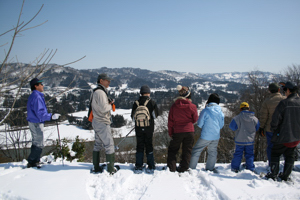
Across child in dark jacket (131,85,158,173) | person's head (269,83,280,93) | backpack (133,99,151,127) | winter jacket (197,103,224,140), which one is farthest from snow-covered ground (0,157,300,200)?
person's head (269,83,280,93)

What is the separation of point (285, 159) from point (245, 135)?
777 millimetres

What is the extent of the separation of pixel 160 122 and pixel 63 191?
90.5ft

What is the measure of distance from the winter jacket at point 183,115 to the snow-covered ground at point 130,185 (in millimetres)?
910

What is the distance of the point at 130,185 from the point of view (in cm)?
298

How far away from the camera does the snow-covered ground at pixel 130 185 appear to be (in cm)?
258

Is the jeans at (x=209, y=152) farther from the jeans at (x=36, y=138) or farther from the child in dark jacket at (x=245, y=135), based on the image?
the jeans at (x=36, y=138)

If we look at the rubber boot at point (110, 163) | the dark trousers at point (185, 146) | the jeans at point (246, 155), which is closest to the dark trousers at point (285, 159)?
the jeans at point (246, 155)

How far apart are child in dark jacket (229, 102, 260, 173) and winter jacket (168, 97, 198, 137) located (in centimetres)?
108

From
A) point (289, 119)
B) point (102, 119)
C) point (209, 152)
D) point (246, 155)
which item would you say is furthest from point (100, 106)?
point (289, 119)

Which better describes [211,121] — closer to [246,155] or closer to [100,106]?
[246,155]

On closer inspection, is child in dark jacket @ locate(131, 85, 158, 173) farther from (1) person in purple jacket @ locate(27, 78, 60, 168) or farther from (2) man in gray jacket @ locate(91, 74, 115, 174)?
(1) person in purple jacket @ locate(27, 78, 60, 168)

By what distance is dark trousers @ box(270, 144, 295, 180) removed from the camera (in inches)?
124

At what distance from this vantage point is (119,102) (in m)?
106

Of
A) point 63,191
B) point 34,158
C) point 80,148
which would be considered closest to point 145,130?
point 63,191
